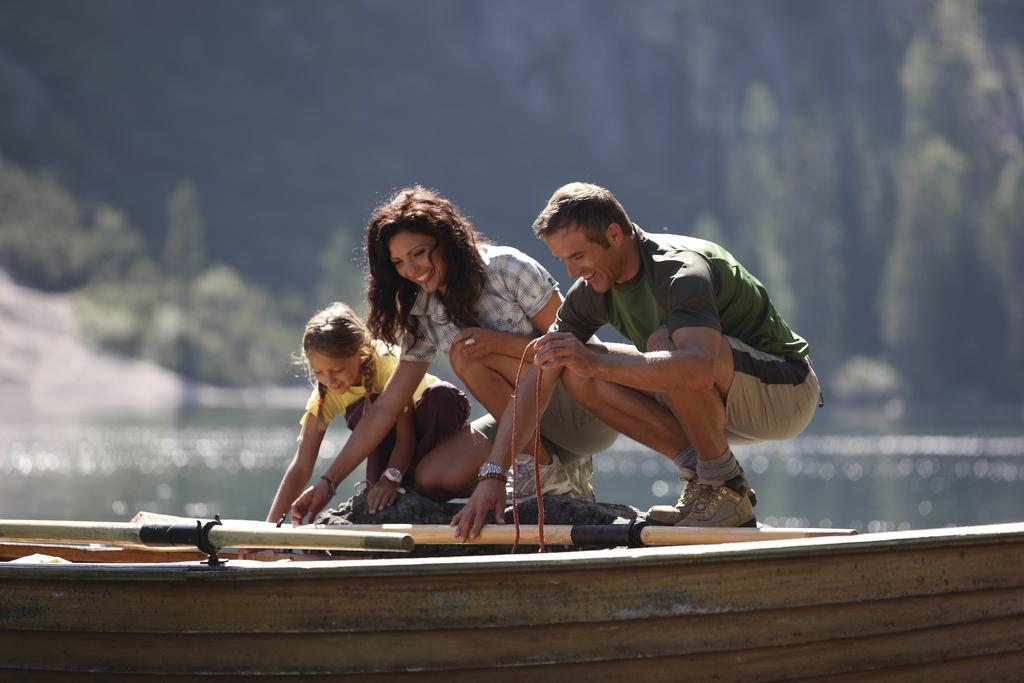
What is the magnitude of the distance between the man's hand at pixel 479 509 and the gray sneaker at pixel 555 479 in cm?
64

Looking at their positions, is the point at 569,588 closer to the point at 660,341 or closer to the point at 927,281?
the point at 660,341

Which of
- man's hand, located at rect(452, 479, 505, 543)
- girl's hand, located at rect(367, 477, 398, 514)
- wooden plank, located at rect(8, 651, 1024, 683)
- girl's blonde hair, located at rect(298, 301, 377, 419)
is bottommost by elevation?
wooden plank, located at rect(8, 651, 1024, 683)

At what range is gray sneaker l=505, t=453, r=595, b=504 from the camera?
19.4 feet

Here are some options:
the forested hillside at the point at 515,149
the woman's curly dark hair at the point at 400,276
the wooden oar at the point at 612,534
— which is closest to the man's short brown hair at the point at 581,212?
the woman's curly dark hair at the point at 400,276

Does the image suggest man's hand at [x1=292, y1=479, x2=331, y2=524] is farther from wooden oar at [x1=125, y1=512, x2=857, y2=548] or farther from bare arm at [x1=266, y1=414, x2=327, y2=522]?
wooden oar at [x1=125, y1=512, x2=857, y2=548]

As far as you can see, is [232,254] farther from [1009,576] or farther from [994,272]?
[1009,576]

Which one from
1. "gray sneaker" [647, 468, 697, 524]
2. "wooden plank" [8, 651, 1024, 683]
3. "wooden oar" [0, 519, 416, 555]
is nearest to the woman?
"gray sneaker" [647, 468, 697, 524]

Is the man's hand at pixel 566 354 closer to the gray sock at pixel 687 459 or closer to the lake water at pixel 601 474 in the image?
the gray sock at pixel 687 459

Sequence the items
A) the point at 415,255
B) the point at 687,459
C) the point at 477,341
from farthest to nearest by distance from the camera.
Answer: the point at 477,341
the point at 415,255
the point at 687,459

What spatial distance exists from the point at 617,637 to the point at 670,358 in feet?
3.16

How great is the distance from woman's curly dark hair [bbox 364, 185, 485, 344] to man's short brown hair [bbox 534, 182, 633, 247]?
2.63 feet

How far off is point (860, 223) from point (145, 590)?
296 ft

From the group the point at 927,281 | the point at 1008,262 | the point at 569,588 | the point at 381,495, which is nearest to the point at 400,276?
the point at 381,495

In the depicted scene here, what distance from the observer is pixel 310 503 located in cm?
595
